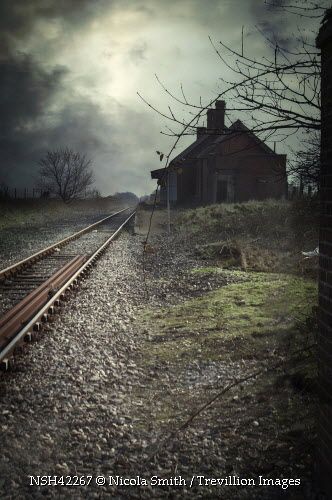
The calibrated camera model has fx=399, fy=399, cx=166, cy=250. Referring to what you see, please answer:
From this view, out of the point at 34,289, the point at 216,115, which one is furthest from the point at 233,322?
the point at 34,289

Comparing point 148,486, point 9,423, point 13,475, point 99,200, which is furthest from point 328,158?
point 99,200

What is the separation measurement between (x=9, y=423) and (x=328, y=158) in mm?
3567

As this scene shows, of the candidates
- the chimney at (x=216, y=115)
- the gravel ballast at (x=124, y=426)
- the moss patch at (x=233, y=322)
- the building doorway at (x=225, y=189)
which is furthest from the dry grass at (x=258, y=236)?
the building doorway at (x=225, y=189)

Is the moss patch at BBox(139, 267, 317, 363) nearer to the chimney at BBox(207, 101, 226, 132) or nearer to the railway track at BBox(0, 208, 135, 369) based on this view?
the railway track at BBox(0, 208, 135, 369)

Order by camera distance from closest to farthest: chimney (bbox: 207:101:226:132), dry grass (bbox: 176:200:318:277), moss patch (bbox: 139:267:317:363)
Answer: chimney (bbox: 207:101:226:132), moss patch (bbox: 139:267:317:363), dry grass (bbox: 176:200:318:277)

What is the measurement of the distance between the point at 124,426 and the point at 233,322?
3177 millimetres

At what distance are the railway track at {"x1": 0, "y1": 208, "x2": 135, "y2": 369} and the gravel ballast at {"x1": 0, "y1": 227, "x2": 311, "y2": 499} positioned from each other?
0.81 ft

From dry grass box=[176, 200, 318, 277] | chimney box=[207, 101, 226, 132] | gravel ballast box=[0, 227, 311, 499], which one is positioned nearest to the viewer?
chimney box=[207, 101, 226, 132]

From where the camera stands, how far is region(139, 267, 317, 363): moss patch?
5.52m

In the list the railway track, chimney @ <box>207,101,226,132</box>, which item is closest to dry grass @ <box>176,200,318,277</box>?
chimney @ <box>207,101,226,132</box>

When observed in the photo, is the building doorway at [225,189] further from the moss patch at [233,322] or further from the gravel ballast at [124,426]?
the gravel ballast at [124,426]

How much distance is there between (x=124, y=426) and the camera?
3.79 metres

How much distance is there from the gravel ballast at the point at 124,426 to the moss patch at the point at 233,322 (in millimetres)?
308

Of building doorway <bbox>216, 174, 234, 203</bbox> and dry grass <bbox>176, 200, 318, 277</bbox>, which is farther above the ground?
building doorway <bbox>216, 174, 234, 203</bbox>
